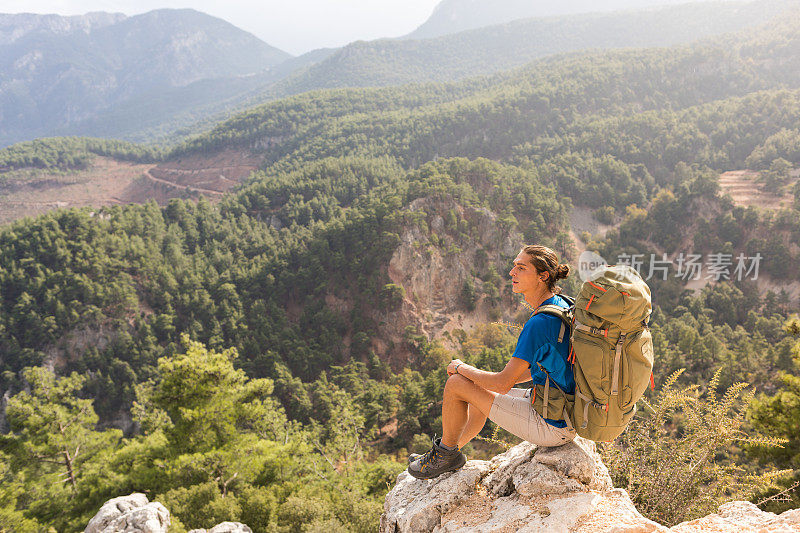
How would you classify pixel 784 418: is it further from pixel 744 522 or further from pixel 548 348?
pixel 548 348

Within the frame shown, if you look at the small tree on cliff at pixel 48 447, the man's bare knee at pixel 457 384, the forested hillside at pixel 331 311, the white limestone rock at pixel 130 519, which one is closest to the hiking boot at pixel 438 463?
the man's bare knee at pixel 457 384

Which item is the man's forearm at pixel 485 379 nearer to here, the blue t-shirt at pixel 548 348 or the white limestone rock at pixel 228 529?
the blue t-shirt at pixel 548 348

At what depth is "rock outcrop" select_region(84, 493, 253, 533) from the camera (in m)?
8.41

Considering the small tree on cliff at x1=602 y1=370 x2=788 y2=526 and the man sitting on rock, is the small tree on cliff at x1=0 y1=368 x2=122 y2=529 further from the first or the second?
the small tree on cliff at x1=602 y1=370 x2=788 y2=526

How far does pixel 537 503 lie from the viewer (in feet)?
13.2

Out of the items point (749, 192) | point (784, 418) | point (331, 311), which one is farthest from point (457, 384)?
point (749, 192)

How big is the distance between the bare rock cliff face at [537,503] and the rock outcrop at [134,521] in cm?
596

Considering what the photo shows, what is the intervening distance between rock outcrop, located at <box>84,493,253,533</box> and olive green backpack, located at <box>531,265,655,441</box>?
8714 mm

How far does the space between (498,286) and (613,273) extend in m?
42.6

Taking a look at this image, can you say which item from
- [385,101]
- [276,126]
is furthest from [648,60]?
[276,126]

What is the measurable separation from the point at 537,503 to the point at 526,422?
0.77m

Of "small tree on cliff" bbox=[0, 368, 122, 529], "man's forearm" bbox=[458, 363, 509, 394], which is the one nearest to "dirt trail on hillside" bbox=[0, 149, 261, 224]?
"small tree on cliff" bbox=[0, 368, 122, 529]

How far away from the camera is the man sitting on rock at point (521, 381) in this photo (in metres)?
3.79

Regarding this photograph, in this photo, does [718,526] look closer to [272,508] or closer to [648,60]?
[272,508]
